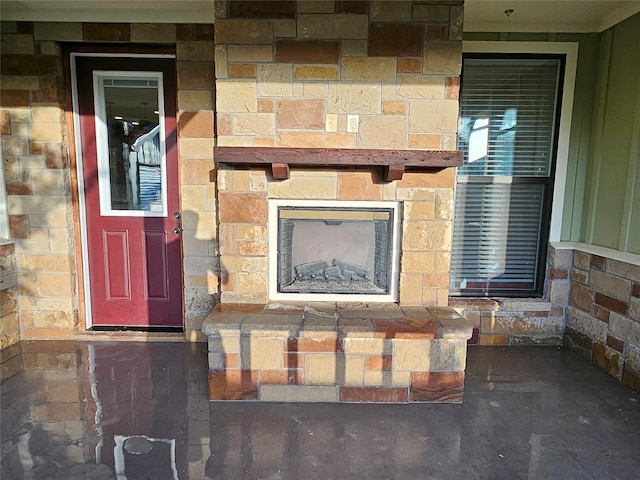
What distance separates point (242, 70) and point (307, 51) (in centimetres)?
38

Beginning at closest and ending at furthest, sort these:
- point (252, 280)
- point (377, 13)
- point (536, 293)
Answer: point (377, 13) → point (252, 280) → point (536, 293)

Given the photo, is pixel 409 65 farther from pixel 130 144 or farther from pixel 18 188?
pixel 18 188

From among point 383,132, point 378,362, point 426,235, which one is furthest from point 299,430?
point 383,132

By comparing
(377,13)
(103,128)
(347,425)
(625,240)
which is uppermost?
(377,13)

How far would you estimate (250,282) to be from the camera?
2355 mm

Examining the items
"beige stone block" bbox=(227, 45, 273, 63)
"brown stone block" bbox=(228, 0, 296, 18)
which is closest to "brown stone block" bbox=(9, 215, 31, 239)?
"beige stone block" bbox=(227, 45, 273, 63)

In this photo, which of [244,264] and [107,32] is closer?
[244,264]

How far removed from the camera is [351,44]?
2.18 m

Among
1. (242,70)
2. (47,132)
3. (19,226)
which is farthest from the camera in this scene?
(19,226)

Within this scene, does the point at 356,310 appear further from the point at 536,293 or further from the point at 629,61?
the point at 629,61

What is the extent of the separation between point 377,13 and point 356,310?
166cm

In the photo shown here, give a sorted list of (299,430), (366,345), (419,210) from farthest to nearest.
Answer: (419,210), (366,345), (299,430)

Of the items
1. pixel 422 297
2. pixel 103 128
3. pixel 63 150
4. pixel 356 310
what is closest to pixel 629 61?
pixel 422 297

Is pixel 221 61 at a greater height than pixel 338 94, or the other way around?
pixel 221 61
